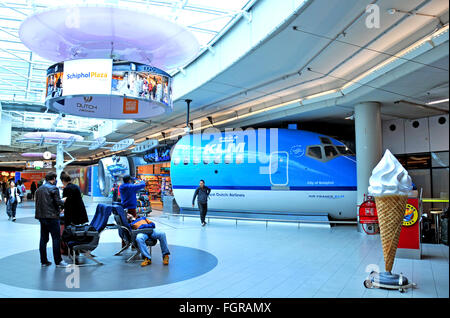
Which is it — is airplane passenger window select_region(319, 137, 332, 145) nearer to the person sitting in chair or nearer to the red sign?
the red sign

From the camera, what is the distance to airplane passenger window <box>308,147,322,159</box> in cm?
1218

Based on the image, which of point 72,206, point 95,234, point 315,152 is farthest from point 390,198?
point 315,152

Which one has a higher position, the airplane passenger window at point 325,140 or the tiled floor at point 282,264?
the airplane passenger window at point 325,140

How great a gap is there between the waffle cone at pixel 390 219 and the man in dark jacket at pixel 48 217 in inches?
219

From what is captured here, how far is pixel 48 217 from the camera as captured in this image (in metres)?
6.35

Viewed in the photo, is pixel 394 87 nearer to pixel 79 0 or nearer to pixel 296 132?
pixel 296 132

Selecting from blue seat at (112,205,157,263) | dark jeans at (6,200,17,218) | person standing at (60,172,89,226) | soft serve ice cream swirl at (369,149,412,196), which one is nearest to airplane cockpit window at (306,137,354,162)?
soft serve ice cream swirl at (369,149,412,196)

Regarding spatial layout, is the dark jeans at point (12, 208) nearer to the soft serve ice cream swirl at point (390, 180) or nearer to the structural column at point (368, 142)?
the structural column at point (368, 142)

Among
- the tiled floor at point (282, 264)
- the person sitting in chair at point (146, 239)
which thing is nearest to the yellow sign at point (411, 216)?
the tiled floor at point (282, 264)

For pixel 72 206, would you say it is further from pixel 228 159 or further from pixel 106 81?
pixel 228 159

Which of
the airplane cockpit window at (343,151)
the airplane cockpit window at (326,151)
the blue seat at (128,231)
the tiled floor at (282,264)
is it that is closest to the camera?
the tiled floor at (282,264)

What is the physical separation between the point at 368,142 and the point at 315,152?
197cm

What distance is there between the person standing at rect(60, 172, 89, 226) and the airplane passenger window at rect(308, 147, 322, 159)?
8.18m

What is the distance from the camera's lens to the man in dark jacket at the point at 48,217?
633cm
